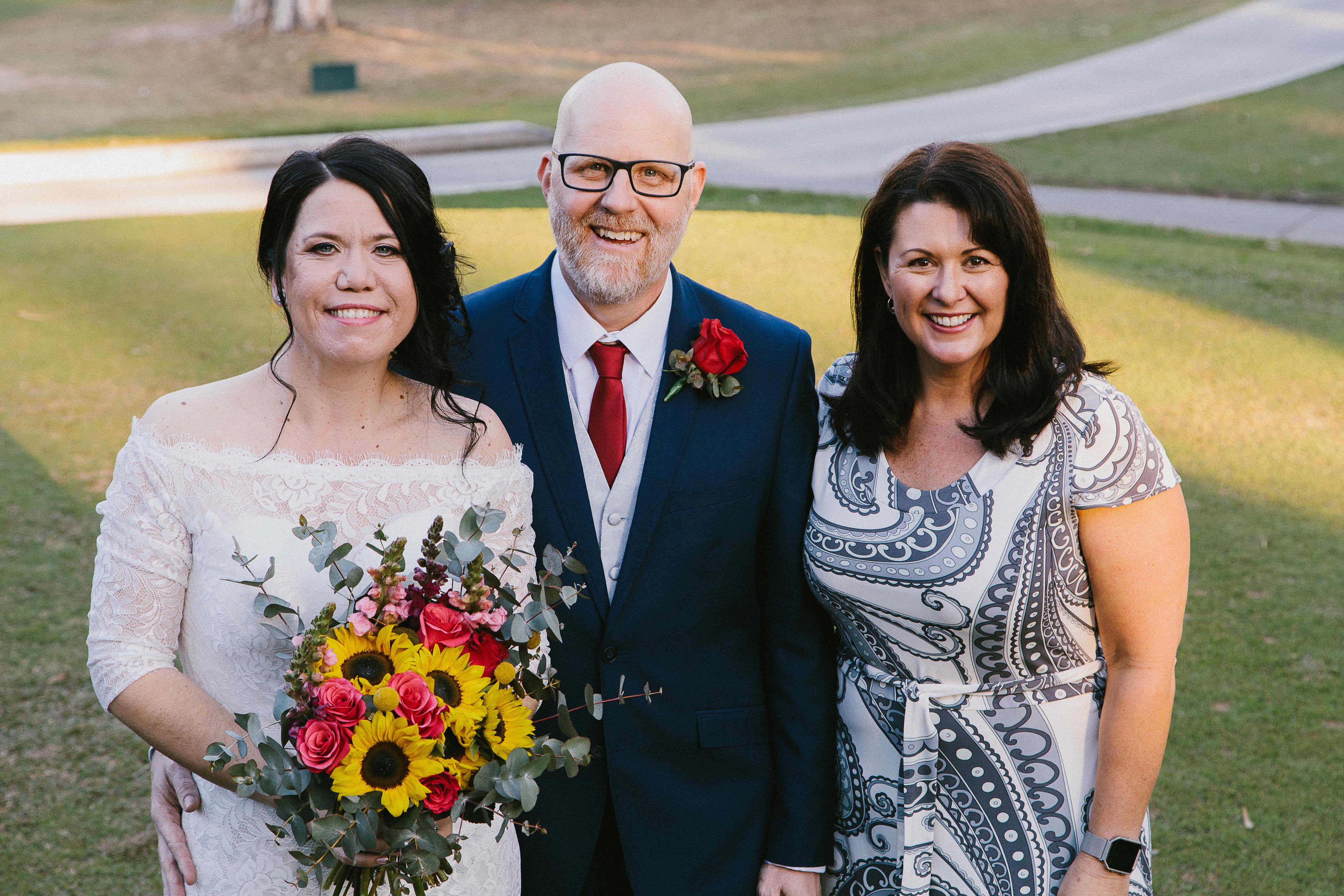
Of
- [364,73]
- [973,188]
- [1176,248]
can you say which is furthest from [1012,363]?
[364,73]

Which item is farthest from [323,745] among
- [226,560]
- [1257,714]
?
[1257,714]

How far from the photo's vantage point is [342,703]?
6.71 feet

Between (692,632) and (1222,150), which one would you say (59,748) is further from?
(1222,150)

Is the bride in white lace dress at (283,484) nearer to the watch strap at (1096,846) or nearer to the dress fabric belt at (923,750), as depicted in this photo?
the dress fabric belt at (923,750)

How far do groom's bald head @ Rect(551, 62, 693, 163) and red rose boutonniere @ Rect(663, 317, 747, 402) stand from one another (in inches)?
18.2

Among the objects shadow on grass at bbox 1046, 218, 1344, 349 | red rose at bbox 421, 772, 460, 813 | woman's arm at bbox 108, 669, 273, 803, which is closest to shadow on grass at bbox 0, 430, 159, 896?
woman's arm at bbox 108, 669, 273, 803

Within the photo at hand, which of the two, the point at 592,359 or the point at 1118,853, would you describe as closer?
the point at 1118,853

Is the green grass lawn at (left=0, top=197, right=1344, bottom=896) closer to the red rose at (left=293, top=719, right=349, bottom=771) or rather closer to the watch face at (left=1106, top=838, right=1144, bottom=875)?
Result: the watch face at (left=1106, top=838, right=1144, bottom=875)

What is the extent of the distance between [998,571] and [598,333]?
3.65ft

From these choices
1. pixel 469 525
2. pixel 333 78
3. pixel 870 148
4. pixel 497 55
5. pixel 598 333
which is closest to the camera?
pixel 469 525

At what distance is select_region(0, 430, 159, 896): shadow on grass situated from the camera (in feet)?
12.7

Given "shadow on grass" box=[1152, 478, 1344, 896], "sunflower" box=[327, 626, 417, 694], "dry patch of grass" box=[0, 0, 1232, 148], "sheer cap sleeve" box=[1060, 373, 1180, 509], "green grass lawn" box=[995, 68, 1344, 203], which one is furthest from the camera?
"dry patch of grass" box=[0, 0, 1232, 148]

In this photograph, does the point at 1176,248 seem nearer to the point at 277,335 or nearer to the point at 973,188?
the point at 277,335

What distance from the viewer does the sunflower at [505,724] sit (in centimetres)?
217
